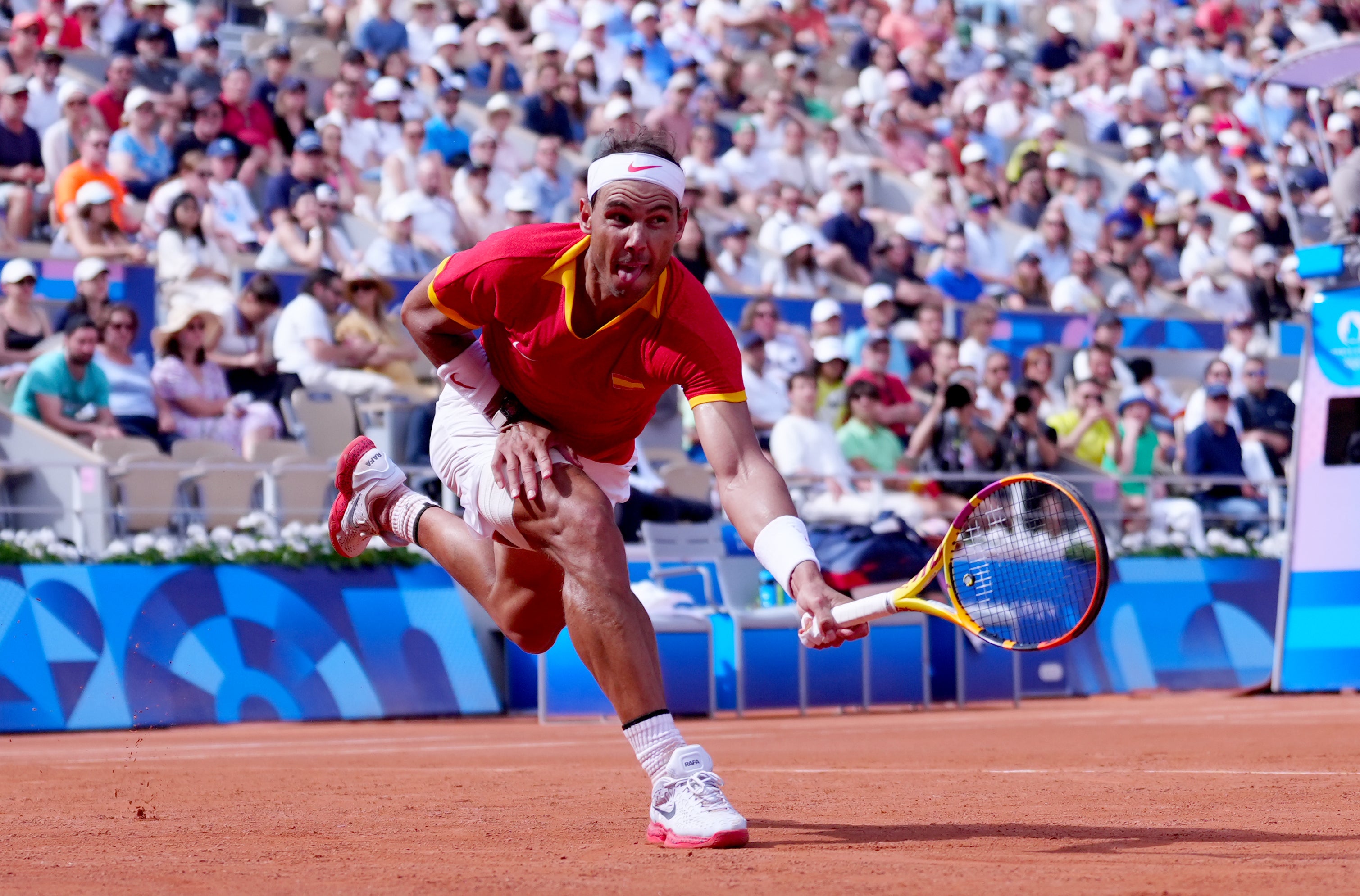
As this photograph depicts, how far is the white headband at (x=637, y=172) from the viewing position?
5477 millimetres

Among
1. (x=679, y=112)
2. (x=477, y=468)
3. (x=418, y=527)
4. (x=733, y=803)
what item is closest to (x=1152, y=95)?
(x=679, y=112)

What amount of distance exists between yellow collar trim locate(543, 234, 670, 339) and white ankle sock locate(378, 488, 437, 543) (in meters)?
1.79

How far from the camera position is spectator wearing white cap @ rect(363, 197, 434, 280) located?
14836 millimetres

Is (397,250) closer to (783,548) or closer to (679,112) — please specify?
(679,112)

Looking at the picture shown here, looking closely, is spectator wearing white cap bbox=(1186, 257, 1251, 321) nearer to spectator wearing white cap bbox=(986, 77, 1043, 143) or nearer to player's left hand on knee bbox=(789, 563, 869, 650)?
spectator wearing white cap bbox=(986, 77, 1043, 143)

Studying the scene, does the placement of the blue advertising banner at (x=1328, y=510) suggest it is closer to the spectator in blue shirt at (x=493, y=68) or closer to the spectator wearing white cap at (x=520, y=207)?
the spectator wearing white cap at (x=520, y=207)

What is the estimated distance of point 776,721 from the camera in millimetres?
12203

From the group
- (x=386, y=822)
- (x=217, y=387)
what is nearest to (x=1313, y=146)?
(x=217, y=387)

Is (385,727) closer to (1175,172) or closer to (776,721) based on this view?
(776,721)

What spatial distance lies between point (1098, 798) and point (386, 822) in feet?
8.43

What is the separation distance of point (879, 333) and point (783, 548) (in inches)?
436

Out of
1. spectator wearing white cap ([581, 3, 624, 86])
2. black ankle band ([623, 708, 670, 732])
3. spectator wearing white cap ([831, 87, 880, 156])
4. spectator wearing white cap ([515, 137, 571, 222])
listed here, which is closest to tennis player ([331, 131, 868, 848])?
black ankle band ([623, 708, 670, 732])

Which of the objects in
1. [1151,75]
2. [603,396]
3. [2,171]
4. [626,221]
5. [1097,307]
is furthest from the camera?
[1151,75]

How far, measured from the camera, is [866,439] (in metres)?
14.4
